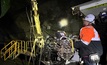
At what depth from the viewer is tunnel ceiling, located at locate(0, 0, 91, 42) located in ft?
43.5

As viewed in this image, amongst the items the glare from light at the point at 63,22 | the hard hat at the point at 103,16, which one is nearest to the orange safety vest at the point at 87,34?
the hard hat at the point at 103,16

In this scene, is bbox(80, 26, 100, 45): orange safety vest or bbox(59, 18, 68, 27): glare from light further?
bbox(59, 18, 68, 27): glare from light

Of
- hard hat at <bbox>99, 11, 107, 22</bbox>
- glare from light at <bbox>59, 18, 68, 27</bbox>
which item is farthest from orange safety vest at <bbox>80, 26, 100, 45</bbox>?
glare from light at <bbox>59, 18, 68, 27</bbox>

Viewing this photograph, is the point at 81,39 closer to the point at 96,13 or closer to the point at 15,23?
the point at 96,13

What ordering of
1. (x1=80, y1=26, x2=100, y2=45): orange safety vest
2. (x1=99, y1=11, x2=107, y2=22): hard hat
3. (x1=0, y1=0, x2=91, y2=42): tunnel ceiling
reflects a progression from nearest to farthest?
(x1=80, y1=26, x2=100, y2=45): orange safety vest < (x1=99, y1=11, x2=107, y2=22): hard hat < (x1=0, y1=0, x2=91, y2=42): tunnel ceiling

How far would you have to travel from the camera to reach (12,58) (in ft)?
33.6

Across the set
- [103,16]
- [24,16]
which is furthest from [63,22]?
[103,16]

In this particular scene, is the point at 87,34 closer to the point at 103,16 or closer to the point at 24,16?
the point at 103,16

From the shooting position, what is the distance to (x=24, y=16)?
13711mm

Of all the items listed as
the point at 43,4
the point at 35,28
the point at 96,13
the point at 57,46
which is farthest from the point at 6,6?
the point at 43,4

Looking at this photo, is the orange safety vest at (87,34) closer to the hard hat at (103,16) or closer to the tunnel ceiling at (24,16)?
the hard hat at (103,16)

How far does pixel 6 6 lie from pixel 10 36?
5.09 metres

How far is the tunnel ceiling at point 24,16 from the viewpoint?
13.3 meters

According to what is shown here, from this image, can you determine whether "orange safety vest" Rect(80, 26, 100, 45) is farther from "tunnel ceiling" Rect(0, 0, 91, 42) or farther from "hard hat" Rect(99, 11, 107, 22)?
"tunnel ceiling" Rect(0, 0, 91, 42)
